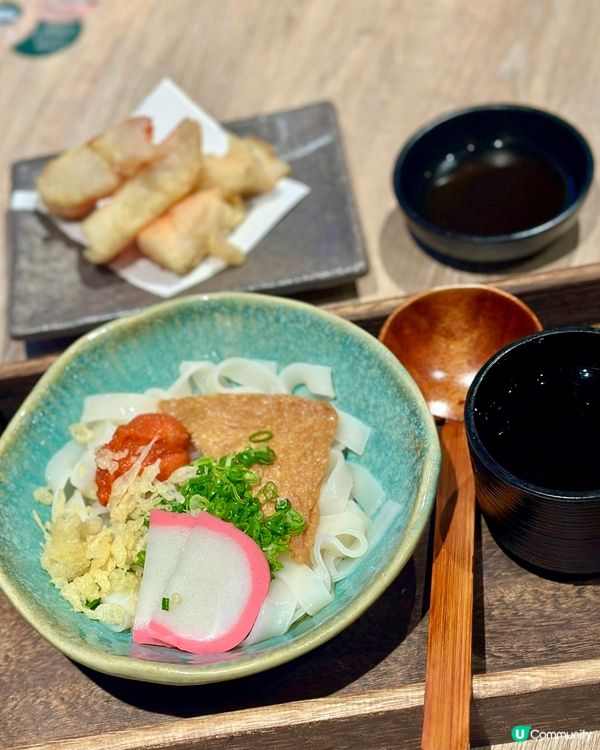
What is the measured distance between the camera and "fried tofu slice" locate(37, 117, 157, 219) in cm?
228

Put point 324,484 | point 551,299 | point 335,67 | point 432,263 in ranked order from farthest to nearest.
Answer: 1. point 335,67
2. point 432,263
3. point 551,299
4. point 324,484

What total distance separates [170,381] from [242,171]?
0.82m

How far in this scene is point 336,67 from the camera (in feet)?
9.19

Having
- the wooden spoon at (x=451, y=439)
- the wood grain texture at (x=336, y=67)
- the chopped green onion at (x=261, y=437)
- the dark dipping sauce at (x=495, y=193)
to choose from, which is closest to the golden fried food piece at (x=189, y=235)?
the wood grain texture at (x=336, y=67)

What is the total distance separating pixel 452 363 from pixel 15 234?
139cm

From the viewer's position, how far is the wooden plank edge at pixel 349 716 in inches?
48.2

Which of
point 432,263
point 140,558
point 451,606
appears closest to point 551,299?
point 432,263

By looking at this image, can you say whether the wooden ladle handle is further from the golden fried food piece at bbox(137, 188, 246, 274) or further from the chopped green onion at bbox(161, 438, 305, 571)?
the golden fried food piece at bbox(137, 188, 246, 274)

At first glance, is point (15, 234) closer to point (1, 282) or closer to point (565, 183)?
point (1, 282)

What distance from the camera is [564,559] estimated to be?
1.33 meters

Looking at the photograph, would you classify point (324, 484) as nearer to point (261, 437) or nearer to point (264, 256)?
point (261, 437)

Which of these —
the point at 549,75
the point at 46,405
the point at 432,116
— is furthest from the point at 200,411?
the point at 549,75

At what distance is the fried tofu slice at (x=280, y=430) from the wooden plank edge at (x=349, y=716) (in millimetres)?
264

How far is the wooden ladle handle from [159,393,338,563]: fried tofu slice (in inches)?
8.4
